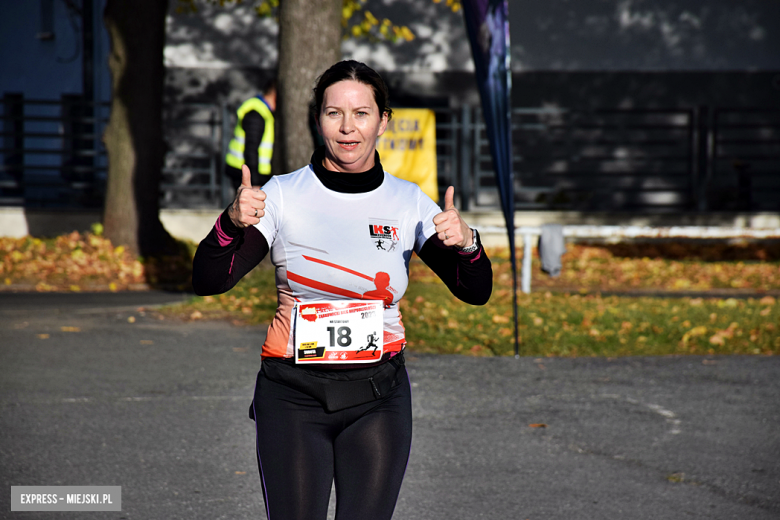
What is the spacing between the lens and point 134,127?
13703 millimetres

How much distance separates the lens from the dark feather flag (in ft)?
24.2

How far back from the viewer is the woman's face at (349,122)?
2.99 m

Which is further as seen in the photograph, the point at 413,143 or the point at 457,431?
the point at 413,143

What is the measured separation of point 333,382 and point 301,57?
27.6 ft

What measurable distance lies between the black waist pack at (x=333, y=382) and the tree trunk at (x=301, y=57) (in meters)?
8.04

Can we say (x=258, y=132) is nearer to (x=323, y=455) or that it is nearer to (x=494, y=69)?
(x=494, y=69)

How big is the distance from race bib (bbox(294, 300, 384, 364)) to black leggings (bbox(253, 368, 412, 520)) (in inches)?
5.4

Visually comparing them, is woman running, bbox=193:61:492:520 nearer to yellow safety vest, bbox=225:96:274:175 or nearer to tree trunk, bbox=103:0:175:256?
yellow safety vest, bbox=225:96:274:175

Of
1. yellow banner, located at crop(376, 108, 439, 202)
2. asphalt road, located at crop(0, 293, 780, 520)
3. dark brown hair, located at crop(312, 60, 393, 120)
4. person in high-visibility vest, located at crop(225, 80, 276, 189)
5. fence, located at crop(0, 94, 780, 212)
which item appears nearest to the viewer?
→ dark brown hair, located at crop(312, 60, 393, 120)

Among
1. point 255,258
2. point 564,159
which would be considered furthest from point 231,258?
point 564,159

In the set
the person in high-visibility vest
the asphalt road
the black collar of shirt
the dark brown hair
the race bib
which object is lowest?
the asphalt road

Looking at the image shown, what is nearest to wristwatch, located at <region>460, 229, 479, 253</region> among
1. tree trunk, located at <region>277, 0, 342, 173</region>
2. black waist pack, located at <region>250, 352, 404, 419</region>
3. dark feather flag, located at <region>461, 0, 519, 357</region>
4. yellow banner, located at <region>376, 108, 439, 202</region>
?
black waist pack, located at <region>250, 352, 404, 419</region>

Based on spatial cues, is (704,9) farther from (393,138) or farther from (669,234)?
(669,234)

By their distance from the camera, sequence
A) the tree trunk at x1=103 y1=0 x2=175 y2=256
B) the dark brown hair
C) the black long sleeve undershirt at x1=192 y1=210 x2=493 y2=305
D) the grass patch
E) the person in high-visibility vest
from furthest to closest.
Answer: the tree trunk at x1=103 y1=0 x2=175 y2=256 < the person in high-visibility vest < the grass patch < the dark brown hair < the black long sleeve undershirt at x1=192 y1=210 x2=493 y2=305
